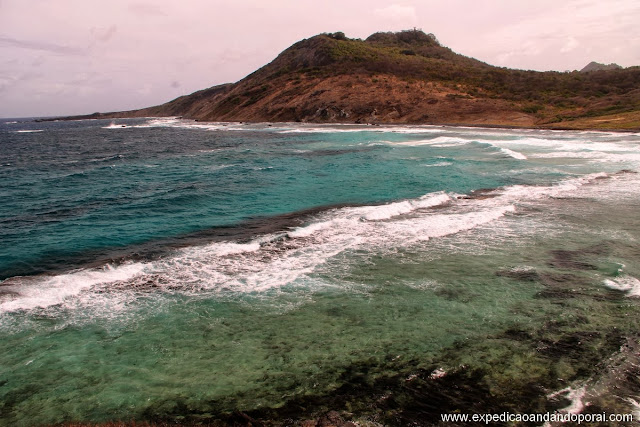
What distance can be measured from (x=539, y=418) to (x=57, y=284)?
13238mm

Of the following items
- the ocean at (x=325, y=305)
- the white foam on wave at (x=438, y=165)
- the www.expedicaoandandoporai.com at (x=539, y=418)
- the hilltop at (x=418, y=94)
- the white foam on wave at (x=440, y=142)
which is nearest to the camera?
the www.expedicaoandandoporai.com at (x=539, y=418)

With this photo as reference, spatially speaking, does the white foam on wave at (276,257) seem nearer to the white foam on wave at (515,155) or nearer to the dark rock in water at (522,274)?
the dark rock in water at (522,274)

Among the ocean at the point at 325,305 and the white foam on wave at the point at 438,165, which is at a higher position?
the white foam on wave at the point at 438,165

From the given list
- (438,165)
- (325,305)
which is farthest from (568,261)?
(438,165)

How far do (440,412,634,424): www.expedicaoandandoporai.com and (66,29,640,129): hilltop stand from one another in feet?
197

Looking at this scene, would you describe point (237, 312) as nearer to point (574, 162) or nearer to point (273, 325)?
point (273, 325)

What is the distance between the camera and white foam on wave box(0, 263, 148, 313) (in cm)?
1226

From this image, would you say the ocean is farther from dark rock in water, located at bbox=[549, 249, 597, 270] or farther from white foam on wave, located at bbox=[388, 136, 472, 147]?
white foam on wave, located at bbox=[388, 136, 472, 147]

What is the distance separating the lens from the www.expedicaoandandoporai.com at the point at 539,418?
6.95m

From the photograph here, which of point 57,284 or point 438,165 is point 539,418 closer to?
point 57,284

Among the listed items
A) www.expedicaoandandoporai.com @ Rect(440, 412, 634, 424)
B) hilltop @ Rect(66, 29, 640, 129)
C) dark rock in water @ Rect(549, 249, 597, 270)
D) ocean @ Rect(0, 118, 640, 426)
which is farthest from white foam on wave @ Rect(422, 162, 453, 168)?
hilltop @ Rect(66, 29, 640, 129)

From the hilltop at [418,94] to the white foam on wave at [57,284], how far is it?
6147 centimetres

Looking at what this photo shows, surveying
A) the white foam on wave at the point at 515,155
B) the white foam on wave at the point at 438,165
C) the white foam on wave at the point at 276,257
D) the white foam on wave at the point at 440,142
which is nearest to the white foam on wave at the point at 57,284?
the white foam on wave at the point at 276,257

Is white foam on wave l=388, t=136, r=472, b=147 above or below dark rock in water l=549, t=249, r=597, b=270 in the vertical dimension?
above
